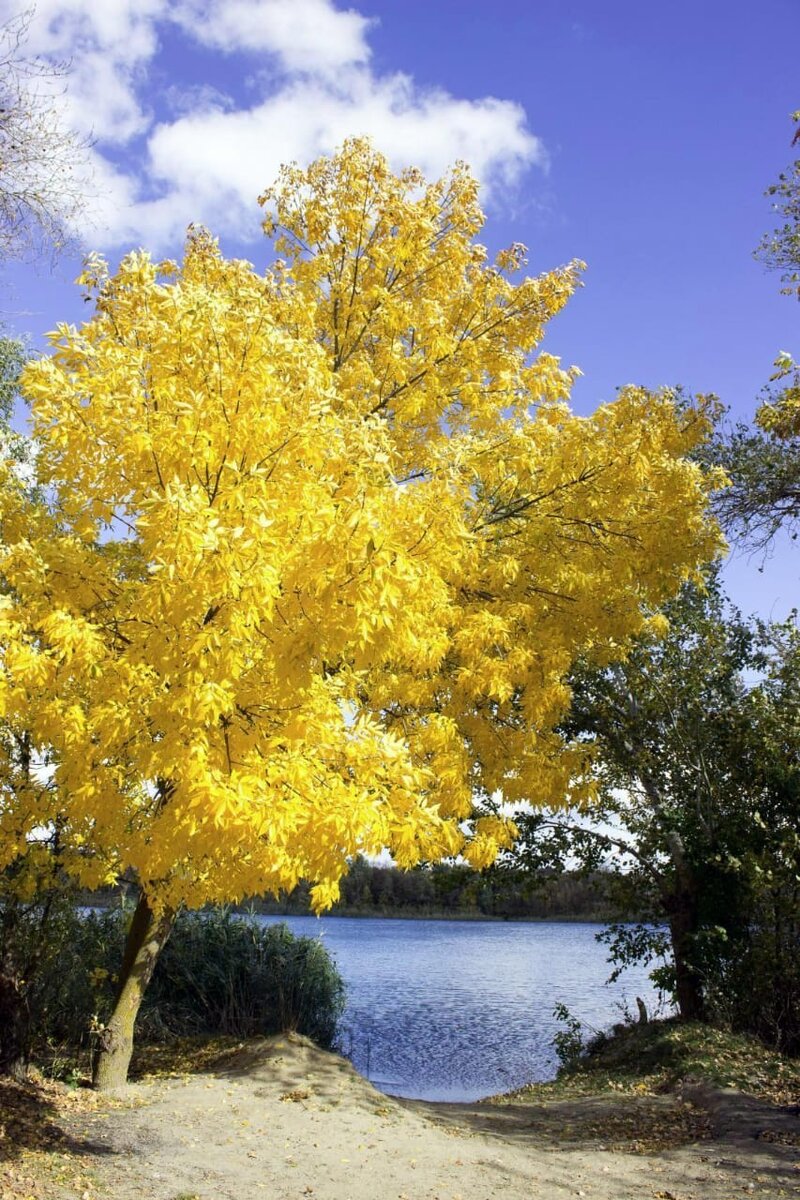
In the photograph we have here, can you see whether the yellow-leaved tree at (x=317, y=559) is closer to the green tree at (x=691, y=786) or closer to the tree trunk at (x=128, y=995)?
the tree trunk at (x=128, y=995)

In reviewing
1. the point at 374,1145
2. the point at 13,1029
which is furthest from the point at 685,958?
the point at 13,1029

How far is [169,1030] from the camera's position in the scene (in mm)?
11836

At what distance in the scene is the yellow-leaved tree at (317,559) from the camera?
149 inches

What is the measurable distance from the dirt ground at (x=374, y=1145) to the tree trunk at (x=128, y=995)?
0.26 meters

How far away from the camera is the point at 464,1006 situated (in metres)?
19.4

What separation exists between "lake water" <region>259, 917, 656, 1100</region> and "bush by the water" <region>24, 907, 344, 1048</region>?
0.92 m

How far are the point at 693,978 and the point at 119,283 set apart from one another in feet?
37.4

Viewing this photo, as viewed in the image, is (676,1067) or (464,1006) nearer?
(676,1067)

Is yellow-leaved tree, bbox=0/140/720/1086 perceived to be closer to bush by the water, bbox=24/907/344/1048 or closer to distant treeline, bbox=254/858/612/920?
distant treeline, bbox=254/858/612/920

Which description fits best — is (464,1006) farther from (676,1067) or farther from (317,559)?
(317,559)

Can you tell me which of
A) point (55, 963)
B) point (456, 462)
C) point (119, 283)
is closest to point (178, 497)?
point (456, 462)

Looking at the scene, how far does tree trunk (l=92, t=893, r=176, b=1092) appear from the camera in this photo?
26.3 feet

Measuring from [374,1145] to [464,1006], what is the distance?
13986 millimetres

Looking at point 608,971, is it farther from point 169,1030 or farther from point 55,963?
point 55,963
